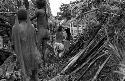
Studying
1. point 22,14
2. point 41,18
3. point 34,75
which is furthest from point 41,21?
point 34,75

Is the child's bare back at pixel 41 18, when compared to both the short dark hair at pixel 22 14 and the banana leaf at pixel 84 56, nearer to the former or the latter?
the short dark hair at pixel 22 14

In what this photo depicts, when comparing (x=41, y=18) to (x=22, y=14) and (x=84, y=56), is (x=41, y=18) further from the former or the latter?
(x=84, y=56)

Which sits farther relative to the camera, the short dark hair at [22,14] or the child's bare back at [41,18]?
the child's bare back at [41,18]

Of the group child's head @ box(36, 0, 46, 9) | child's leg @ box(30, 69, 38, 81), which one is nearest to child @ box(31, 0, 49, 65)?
child's head @ box(36, 0, 46, 9)

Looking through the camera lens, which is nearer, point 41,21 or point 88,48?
point 88,48

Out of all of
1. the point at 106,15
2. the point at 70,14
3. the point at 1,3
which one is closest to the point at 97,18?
the point at 106,15

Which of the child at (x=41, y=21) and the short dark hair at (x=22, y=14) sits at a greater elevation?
the short dark hair at (x=22, y=14)

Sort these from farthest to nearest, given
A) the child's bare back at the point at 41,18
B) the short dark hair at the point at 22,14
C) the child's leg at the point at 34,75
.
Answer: the child's bare back at the point at 41,18 < the child's leg at the point at 34,75 < the short dark hair at the point at 22,14

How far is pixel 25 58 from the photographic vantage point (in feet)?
13.2

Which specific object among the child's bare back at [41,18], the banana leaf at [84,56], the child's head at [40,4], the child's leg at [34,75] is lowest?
the child's leg at [34,75]

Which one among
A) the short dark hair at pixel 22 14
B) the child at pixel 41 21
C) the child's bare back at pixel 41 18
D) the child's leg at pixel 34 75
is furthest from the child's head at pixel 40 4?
the child's leg at pixel 34 75

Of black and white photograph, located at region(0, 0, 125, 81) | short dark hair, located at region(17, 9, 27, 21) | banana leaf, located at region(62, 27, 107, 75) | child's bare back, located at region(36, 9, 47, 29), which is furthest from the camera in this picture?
child's bare back, located at region(36, 9, 47, 29)

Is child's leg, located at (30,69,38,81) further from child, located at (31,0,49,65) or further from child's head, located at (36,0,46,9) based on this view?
child's head, located at (36,0,46,9)

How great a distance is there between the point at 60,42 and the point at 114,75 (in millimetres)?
3880
